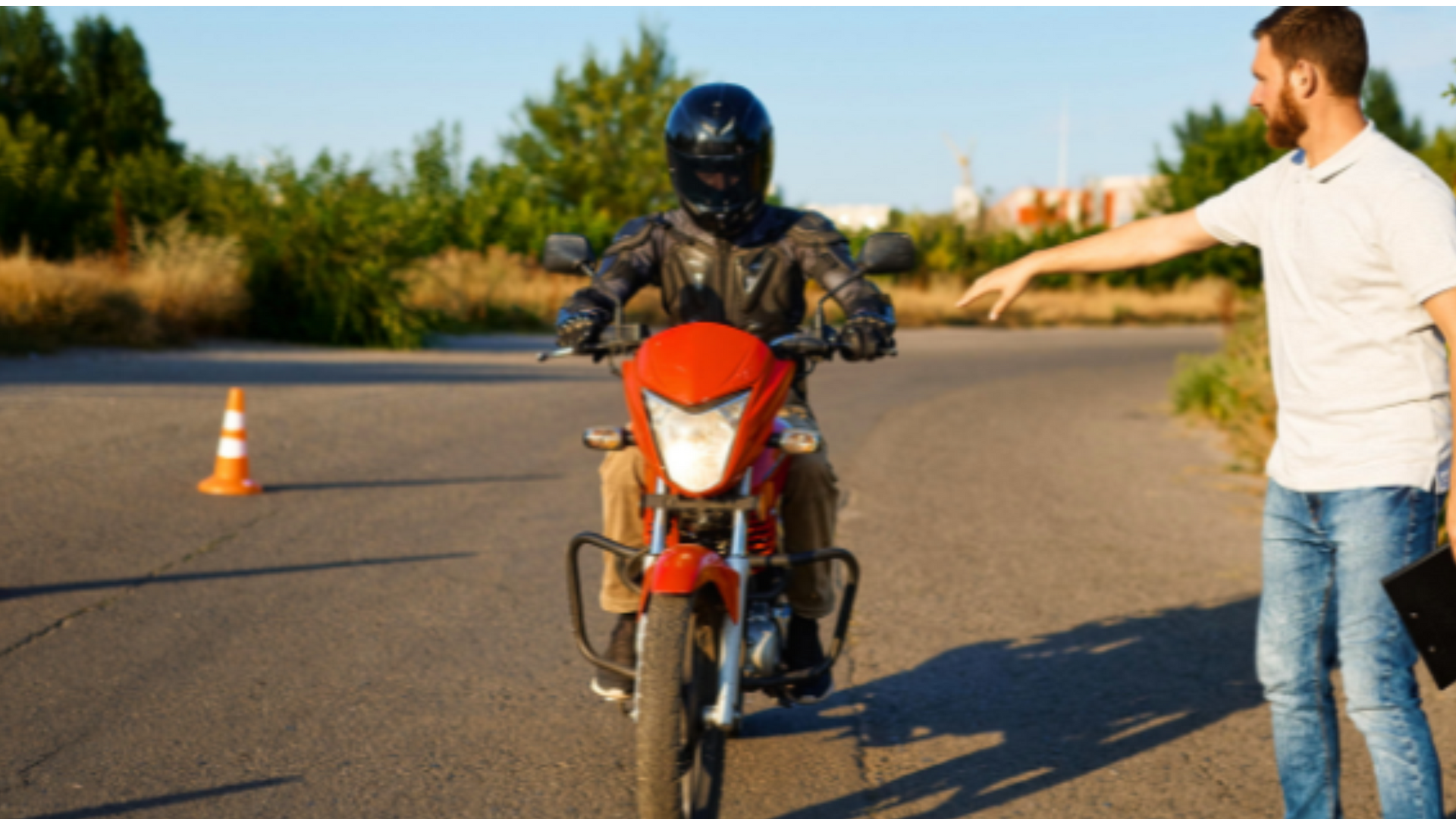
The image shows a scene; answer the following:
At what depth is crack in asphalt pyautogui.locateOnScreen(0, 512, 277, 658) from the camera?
5430 mm

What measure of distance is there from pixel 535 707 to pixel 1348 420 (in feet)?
9.11

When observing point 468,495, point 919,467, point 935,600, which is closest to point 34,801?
point 935,600

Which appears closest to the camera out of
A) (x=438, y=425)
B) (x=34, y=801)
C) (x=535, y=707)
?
(x=34, y=801)

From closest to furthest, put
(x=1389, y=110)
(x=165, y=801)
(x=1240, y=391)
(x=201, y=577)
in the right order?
(x=165, y=801) < (x=201, y=577) < (x=1240, y=391) < (x=1389, y=110)

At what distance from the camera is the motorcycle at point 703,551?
3.46 metres

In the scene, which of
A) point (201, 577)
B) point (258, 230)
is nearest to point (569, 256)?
point (201, 577)

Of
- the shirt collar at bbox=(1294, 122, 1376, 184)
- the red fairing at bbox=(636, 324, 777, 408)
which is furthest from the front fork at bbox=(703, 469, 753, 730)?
the shirt collar at bbox=(1294, 122, 1376, 184)

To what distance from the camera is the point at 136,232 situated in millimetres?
22078

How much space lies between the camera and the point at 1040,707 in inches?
203

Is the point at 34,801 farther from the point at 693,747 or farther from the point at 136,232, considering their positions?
the point at 136,232

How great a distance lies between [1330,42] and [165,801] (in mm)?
3518

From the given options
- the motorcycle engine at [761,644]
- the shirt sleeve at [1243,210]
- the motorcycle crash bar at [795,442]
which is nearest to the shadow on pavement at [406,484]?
the motorcycle engine at [761,644]

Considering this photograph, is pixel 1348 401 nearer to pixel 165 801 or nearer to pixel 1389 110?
pixel 165 801

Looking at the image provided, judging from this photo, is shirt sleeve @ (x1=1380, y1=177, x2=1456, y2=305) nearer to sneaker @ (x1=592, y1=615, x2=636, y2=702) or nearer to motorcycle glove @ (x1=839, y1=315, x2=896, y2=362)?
motorcycle glove @ (x1=839, y1=315, x2=896, y2=362)
